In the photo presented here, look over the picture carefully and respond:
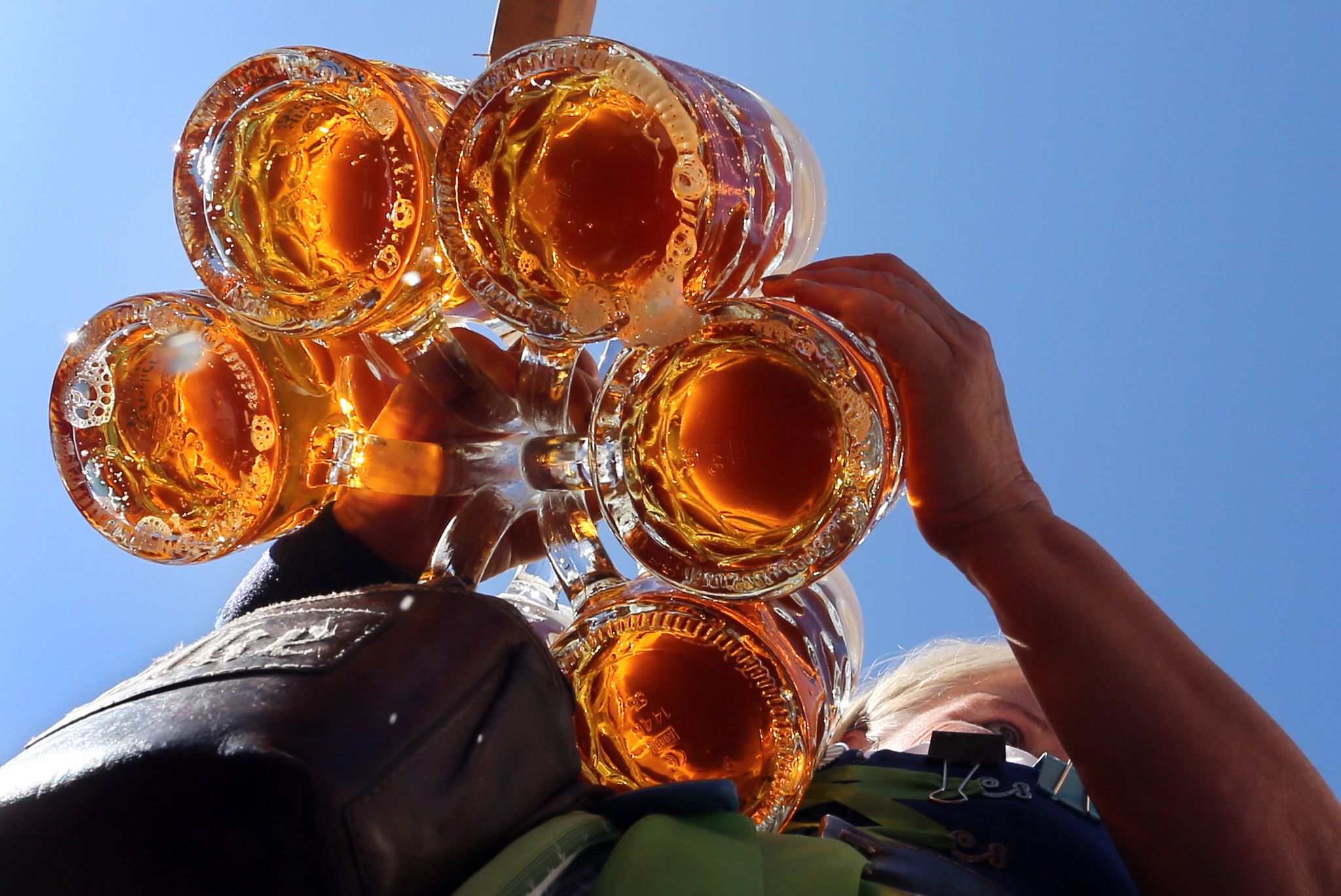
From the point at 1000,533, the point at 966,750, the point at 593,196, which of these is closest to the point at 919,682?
the point at 966,750

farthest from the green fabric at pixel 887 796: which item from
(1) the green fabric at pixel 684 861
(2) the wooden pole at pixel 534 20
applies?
(2) the wooden pole at pixel 534 20

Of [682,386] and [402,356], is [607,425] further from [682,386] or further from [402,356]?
[402,356]

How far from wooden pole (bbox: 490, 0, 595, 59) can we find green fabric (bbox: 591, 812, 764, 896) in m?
0.70

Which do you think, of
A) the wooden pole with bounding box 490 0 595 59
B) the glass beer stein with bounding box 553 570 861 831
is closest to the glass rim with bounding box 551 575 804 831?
the glass beer stein with bounding box 553 570 861 831

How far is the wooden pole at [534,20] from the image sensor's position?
35.1 inches

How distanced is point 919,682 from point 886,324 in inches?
41.7

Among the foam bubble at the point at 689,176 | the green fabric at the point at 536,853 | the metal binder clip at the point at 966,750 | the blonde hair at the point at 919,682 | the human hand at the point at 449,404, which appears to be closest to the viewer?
the green fabric at the point at 536,853

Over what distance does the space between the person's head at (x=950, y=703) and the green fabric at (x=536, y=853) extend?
2.02 feet

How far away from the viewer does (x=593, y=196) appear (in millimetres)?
567

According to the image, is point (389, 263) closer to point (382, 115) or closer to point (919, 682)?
point (382, 115)

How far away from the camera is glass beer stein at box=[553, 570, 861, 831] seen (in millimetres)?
627

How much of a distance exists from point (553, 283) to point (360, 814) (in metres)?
0.32

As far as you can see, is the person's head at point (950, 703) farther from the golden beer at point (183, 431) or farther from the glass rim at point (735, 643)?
the golden beer at point (183, 431)

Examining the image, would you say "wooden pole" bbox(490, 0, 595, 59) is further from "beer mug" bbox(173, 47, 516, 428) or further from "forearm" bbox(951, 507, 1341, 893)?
"forearm" bbox(951, 507, 1341, 893)
